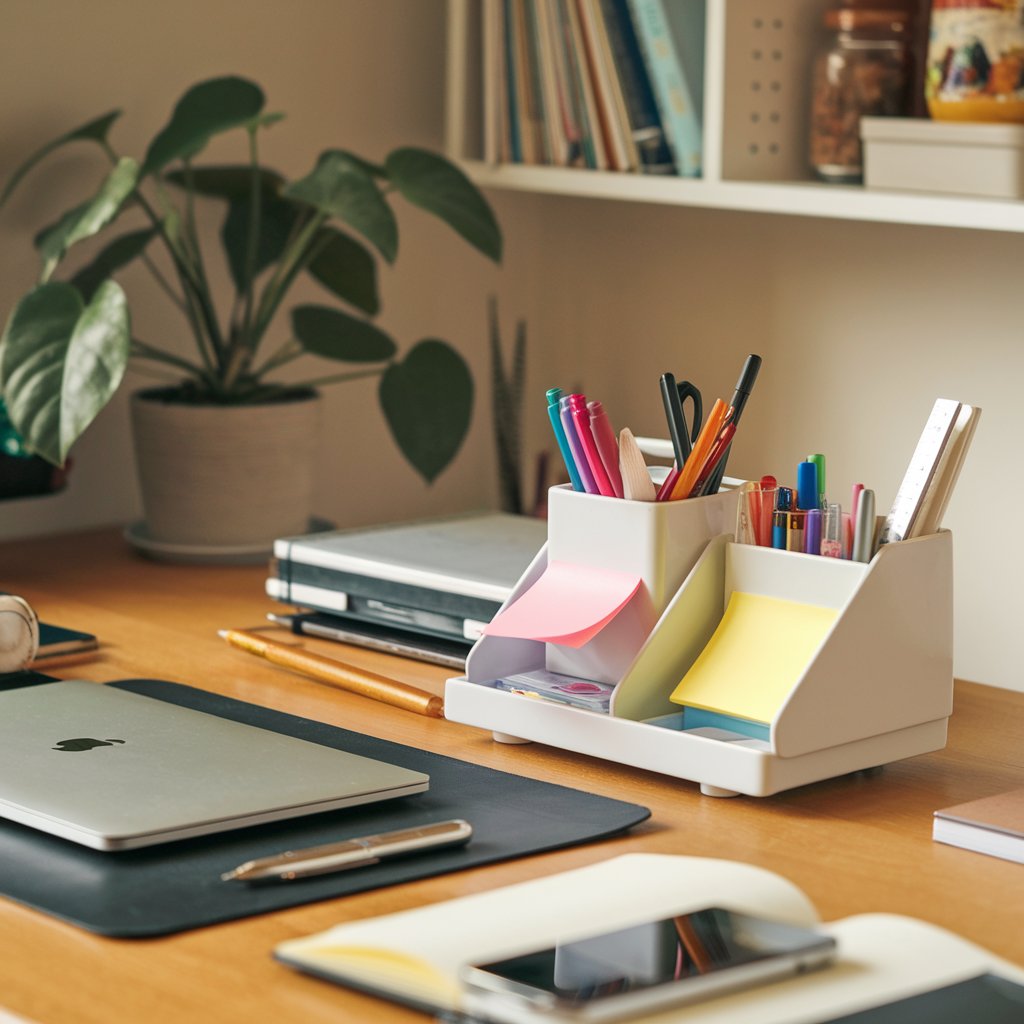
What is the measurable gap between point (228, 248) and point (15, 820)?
108 cm

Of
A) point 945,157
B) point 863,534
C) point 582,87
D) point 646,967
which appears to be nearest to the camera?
point 646,967

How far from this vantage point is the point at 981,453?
1.90 m

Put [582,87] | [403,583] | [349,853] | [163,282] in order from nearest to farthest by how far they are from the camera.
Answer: [349,853]
[403,583]
[163,282]
[582,87]

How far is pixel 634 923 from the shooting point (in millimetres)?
Answer: 776

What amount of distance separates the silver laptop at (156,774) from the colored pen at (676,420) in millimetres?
281

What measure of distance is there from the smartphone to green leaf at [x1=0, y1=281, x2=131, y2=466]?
87 cm

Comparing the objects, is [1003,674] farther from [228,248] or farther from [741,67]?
[228,248]

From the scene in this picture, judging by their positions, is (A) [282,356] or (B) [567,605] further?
(A) [282,356]

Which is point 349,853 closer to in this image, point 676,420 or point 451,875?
point 451,875

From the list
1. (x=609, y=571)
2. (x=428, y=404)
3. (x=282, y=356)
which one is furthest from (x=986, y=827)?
(x=282, y=356)

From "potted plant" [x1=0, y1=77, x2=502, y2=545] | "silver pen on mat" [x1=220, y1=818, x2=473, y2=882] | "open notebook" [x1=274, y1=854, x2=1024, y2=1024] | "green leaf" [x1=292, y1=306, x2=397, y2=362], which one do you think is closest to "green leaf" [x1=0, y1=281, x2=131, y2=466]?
"potted plant" [x1=0, y1=77, x2=502, y2=545]

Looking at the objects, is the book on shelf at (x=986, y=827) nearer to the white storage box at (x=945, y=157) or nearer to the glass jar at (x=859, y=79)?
the white storage box at (x=945, y=157)

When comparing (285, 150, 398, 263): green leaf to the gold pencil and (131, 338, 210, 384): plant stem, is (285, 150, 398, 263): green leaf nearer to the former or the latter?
(131, 338, 210, 384): plant stem

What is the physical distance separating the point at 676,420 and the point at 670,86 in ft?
2.79
